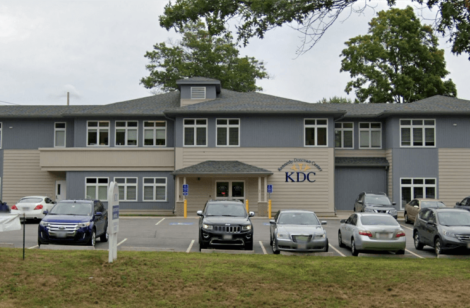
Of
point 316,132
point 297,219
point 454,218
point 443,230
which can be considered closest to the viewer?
point 443,230

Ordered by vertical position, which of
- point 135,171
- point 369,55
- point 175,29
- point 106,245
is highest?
point 369,55

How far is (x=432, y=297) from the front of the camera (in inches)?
415

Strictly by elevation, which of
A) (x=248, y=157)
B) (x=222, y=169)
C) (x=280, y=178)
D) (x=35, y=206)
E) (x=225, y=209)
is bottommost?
(x=35, y=206)

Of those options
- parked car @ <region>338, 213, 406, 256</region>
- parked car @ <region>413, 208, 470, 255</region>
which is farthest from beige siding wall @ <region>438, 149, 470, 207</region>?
parked car @ <region>338, 213, 406, 256</region>

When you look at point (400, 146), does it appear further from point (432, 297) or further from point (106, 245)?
point (432, 297)

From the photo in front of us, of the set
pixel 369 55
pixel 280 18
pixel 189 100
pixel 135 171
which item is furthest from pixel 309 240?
pixel 369 55

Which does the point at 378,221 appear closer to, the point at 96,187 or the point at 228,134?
the point at 228,134

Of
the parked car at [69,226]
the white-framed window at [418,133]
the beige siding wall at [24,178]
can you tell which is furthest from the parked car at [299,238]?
the beige siding wall at [24,178]

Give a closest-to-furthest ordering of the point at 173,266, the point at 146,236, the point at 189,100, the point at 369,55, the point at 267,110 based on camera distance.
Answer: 1. the point at 173,266
2. the point at 146,236
3. the point at 267,110
4. the point at 189,100
5. the point at 369,55

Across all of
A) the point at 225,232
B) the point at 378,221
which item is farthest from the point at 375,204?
the point at 225,232

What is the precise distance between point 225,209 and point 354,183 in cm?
1881

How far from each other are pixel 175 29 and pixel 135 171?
2226 cm

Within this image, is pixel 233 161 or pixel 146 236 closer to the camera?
pixel 146 236

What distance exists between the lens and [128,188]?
3481 centimetres
